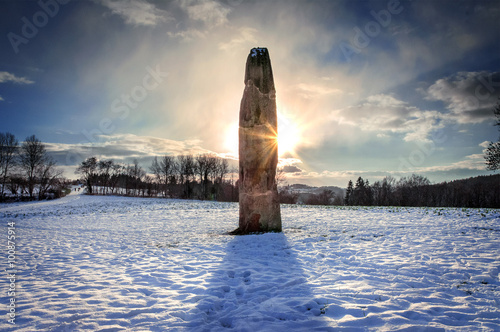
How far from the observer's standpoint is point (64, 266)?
599cm

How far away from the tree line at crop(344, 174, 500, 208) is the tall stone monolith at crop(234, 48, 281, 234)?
50.1 metres

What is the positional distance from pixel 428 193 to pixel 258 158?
221ft

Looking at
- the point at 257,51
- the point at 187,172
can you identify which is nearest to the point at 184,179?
the point at 187,172

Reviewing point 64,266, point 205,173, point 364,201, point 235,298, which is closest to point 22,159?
point 205,173

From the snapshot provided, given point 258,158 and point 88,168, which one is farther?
point 88,168

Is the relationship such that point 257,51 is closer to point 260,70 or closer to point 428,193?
point 260,70

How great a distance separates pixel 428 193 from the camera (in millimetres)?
60438

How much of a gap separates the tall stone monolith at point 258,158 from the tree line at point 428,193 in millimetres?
50057

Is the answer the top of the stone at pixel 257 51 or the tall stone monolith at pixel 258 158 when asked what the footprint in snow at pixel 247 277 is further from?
the top of the stone at pixel 257 51

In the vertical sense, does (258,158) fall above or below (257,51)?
below

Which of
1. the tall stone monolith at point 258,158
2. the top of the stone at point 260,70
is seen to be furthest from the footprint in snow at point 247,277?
the top of the stone at point 260,70

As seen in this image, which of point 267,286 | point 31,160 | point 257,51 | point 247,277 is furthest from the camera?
point 31,160

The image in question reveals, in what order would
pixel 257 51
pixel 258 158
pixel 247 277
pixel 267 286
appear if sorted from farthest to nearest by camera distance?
pixel 257 51 → pixel 258 158 → pixel 247 277 → pixel 267 286

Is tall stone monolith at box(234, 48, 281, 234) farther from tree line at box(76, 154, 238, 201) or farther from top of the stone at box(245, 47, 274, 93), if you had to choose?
tree line at box(76, 154, 238, 201)
